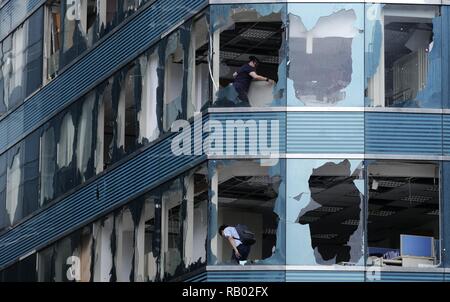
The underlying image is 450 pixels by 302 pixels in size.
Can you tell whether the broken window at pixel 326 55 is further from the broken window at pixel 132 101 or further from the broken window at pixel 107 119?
the broken window at pixel 107 119

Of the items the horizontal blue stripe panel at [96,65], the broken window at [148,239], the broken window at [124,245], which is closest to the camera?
the broken window at [148,239]

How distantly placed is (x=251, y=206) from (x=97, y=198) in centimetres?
725

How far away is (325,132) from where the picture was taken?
37656mm

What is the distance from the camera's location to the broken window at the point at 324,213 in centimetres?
3719

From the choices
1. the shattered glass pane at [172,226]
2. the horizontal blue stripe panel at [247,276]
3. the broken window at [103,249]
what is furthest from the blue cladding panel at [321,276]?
the broken window at [103,249]

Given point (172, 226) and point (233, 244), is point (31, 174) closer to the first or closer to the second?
point (172, 226)

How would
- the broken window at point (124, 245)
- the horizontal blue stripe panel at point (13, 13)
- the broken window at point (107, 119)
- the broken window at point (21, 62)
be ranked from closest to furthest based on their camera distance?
1. the broken window at point (124, 245)
2. the broken window at point (107, 119)
3. the broken window at point (21, 62)
4. the horizontal blue stripe panel at point (13, 13)

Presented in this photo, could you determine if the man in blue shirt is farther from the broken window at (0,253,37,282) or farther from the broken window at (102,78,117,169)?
the broken window at (0,253,37,282)

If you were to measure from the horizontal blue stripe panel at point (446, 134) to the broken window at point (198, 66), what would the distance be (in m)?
5.85

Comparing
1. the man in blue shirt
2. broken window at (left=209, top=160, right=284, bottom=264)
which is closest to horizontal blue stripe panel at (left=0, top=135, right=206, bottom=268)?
broken window at (left=209, top=160, right=284, bottom=264)

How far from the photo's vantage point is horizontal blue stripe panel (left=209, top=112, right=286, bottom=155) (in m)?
37.8

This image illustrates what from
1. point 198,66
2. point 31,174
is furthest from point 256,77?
point 31,174

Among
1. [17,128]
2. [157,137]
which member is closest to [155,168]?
[157,137]

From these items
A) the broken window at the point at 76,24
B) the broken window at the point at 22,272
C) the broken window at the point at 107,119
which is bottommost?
the broken window at the point at 22,272
